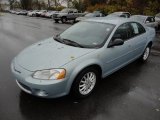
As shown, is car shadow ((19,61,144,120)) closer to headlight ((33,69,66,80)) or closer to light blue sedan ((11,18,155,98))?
light blue sedan ((11,18,155,98))

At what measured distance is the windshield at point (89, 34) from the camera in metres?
4.64

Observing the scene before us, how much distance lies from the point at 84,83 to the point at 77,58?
22.9 inches

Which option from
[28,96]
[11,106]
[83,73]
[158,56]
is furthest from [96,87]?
[158,56]

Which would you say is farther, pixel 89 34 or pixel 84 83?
pixel 89 34

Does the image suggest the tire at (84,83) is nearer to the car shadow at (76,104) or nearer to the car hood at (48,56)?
the car shadow at (76,104)

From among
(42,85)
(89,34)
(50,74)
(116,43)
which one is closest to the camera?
(42,85)

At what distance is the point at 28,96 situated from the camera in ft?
14.1

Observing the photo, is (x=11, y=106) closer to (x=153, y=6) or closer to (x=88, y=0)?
(x=153, y=6)

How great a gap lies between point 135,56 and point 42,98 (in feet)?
9.93

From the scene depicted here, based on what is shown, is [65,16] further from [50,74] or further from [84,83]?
[50,74]

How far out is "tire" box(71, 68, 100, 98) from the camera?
159 inches

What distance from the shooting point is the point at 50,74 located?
378 cm

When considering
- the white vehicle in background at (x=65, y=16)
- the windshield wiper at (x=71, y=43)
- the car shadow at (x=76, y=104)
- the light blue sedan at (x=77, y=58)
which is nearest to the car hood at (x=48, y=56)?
the light blue sedan at (x=77, y=58)

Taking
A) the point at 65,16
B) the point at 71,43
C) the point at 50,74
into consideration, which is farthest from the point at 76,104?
the point at 65,16
